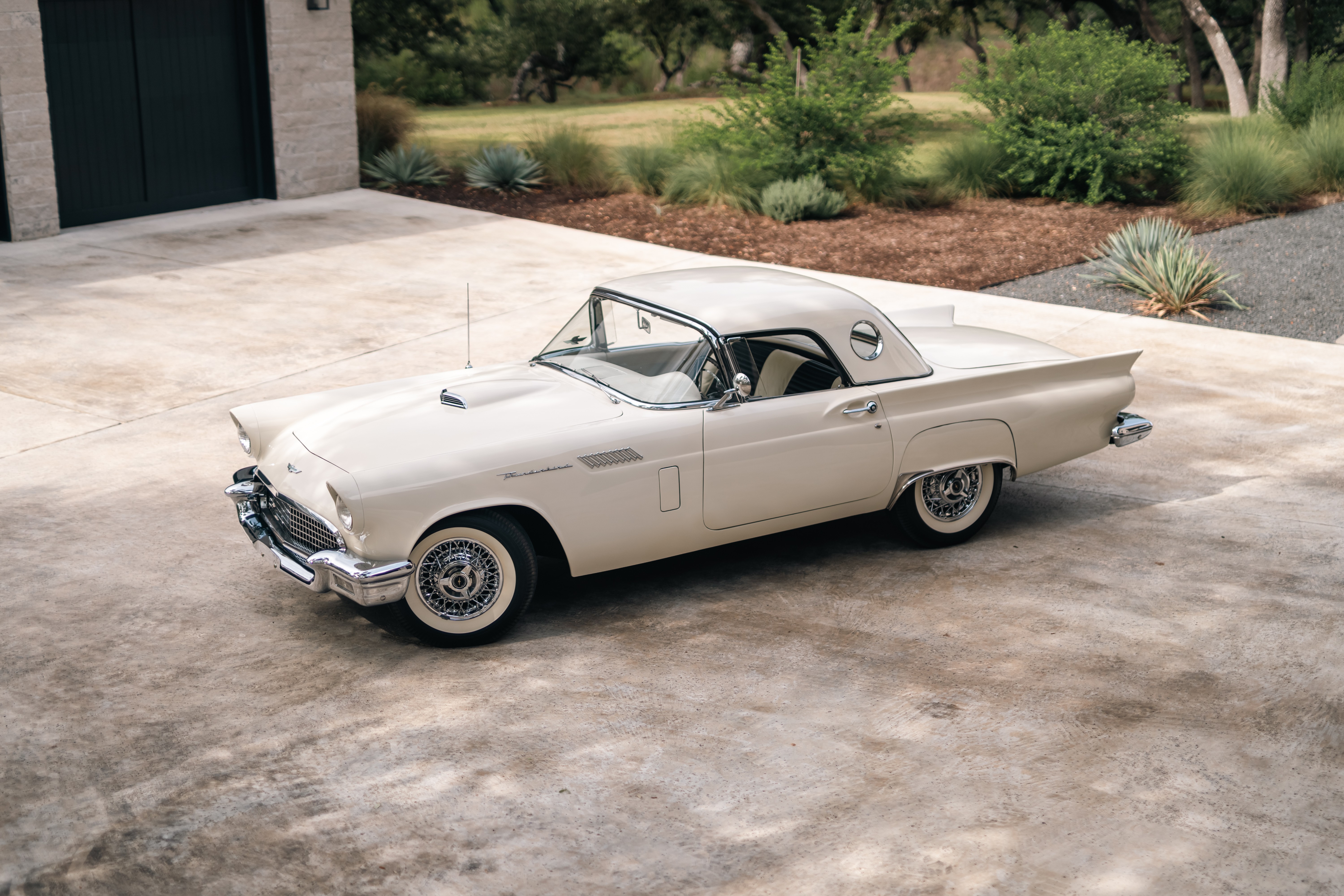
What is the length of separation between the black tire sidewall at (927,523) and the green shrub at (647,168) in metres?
11.1

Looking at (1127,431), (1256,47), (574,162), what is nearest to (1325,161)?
(574,162)

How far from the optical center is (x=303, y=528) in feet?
18.1

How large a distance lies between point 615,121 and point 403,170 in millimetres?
10651

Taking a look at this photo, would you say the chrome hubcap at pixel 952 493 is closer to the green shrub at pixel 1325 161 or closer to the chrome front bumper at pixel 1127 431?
the chrome front bumper at pixel 1127 431

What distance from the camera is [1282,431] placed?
856 cm

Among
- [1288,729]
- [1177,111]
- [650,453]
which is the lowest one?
[1288,729]

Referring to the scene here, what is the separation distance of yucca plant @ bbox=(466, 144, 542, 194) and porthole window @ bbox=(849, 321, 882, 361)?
11.9 meters

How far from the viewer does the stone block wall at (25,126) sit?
43.7 feet

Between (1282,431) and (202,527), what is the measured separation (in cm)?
679

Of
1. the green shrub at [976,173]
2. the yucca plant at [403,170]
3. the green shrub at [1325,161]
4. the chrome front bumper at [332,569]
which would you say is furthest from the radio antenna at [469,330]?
the green shrub at [1325,161]

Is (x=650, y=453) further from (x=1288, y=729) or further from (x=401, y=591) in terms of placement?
(x=1288, y=729)

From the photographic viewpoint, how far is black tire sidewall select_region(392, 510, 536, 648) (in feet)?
17.6

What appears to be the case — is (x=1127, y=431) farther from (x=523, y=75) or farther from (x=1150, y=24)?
(x=523, y=75)

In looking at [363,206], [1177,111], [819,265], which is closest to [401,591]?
[819,265]
